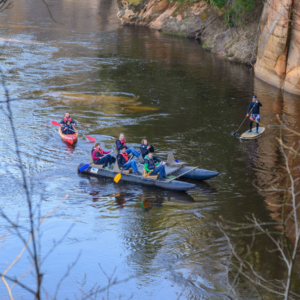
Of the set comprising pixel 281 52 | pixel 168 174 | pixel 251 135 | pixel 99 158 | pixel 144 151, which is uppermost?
pixel 281 52

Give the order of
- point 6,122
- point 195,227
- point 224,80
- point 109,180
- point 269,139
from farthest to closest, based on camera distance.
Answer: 1. point 224,80
2. point 6,122
3. point 269,139
4. point 109,180
5. point 195,227

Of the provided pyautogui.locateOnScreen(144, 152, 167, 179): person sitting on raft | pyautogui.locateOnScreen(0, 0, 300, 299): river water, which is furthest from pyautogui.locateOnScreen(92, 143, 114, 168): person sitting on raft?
pyautogui.locateOnScreen(144, 152, 167, 179): person sitting on raft

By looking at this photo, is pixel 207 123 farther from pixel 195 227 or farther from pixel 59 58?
pixel 59 58

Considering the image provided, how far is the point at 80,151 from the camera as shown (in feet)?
61.7

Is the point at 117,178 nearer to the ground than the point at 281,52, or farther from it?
nearer to the ground

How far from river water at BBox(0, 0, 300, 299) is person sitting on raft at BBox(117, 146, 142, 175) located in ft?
2.24

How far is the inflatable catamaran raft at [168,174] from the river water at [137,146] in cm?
33

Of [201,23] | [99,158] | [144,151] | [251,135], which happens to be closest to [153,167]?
[144,151]

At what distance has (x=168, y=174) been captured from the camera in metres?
15.2

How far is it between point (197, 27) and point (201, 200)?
40.2m

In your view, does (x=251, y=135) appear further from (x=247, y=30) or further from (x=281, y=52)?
(x=247, y=30)

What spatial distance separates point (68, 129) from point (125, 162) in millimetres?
5044

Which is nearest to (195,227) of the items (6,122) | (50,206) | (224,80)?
(50,206)

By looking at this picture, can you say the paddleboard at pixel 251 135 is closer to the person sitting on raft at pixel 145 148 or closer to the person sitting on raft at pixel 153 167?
the person sitting on raft at pixel 145 148
